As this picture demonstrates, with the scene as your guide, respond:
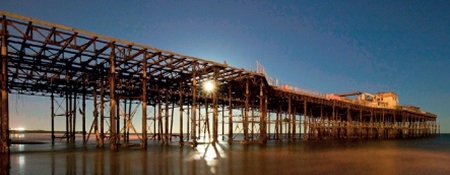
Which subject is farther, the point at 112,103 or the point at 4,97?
the point at 112,103

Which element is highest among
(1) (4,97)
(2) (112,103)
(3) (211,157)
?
(1) (4,97)

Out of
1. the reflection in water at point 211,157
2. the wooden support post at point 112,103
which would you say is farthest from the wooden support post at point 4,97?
the reflection in water at point 211,157

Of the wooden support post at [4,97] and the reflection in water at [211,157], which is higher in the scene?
the wooden support post at [4,97]

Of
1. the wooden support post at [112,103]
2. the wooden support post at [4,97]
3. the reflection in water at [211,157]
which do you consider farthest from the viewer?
the wooden support post at [112,103]

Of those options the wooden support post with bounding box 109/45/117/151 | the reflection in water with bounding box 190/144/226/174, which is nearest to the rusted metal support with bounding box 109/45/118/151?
the wooden support post with bounding box 109/45/117/151

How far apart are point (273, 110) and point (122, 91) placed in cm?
3402

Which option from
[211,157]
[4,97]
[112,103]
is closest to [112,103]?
[112,103]

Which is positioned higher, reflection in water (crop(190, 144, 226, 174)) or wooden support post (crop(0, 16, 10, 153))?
wooden support post (crop(0, 16, 10, 153))

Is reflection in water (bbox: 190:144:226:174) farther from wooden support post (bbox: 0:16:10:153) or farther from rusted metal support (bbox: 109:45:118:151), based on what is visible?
wooden support post (bbox: 0:16:10:153)

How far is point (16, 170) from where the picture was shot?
13.1 m

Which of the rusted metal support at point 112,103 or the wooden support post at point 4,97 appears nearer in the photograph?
the wooden support post at point 4,97

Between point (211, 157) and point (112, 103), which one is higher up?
point (112, 103)

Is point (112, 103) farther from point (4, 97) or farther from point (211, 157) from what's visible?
point (211, 157)

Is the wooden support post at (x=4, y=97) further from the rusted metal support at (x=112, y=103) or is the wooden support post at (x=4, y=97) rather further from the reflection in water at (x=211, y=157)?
the reflection in water at (x=211, y=157)
